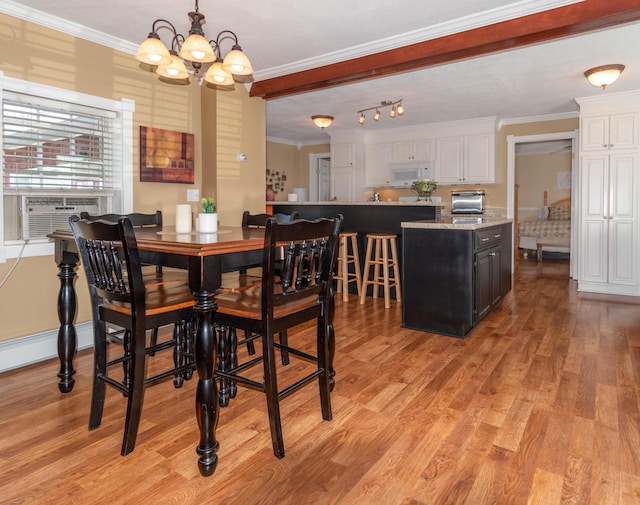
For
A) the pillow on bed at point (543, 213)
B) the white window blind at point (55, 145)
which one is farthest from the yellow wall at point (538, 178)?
the white window blind at point (55, 145)

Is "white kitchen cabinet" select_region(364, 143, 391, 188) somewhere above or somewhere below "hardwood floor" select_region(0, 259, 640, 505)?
above

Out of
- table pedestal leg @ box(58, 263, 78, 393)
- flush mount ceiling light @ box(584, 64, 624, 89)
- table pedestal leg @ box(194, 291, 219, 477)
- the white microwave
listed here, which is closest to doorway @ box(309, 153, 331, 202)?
the white microwave

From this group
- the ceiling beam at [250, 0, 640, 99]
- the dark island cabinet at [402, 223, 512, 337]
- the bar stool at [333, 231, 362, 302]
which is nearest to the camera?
the ceiling beam at [250, 0, 640, 99]

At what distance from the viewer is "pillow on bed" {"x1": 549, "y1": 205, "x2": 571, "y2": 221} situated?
9625mm

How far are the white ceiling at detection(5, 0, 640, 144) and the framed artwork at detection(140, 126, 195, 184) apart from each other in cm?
70

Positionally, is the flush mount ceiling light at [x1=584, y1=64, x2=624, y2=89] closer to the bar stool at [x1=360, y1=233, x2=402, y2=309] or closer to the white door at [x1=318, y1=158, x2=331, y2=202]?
the bar stool at [x1=360, y1=233, x2=402, y2=309]

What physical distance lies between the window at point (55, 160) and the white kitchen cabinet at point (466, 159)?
189 inches

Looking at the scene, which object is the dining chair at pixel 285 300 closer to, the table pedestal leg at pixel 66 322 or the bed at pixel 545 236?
the table pedestal leg at pixel 66 322

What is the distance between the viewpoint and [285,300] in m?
1.73

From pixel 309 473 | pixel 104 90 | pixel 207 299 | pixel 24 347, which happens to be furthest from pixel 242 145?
pixel 309 473

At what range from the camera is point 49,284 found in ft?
9.87

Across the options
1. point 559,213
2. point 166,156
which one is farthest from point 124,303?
point 559,213

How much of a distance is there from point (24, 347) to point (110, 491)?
A: 1.76 meters

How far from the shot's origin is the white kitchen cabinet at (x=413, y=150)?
6.89 meters
